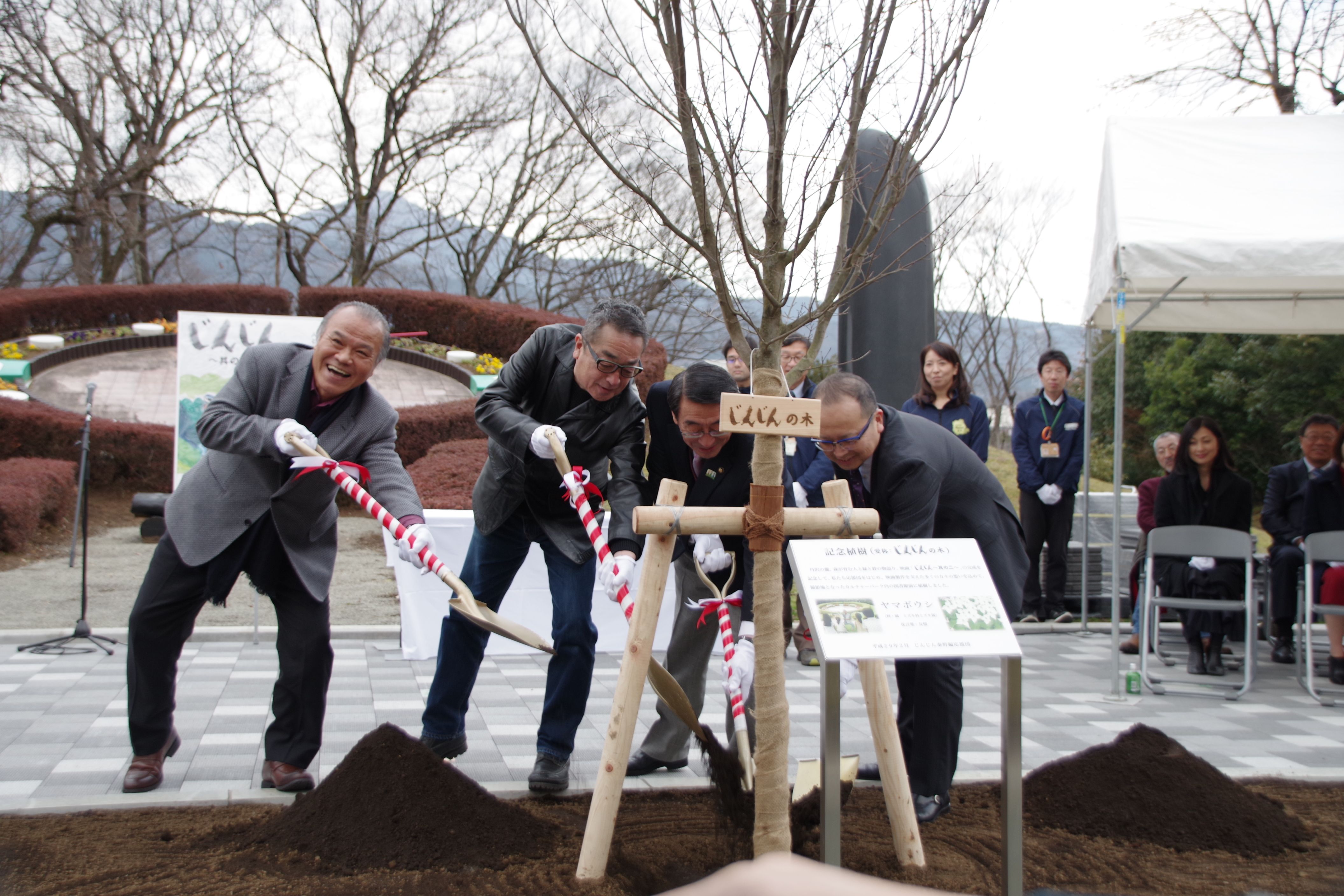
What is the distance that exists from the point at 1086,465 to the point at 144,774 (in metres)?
5.89

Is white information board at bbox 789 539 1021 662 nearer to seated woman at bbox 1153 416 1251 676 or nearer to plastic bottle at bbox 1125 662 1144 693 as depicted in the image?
plastic bottle at bbox 1125 662 1144 693

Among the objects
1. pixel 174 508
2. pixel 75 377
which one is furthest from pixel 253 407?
pixel 75 377

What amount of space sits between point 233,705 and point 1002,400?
79.8 feet

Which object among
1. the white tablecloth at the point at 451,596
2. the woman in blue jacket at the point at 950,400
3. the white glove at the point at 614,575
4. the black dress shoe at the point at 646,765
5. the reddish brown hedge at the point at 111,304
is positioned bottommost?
the black dress shoe at the point at 646,765

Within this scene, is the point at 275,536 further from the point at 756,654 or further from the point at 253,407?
the point at 756,654

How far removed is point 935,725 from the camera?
122 inches

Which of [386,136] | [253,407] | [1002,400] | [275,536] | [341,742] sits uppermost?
[386,136]

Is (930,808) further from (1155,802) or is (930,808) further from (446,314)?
(446,314)

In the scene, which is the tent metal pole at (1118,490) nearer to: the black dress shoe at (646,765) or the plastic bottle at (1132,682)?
the plastic bottle at (1132,682)

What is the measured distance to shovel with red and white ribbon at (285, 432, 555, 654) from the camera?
295 cm

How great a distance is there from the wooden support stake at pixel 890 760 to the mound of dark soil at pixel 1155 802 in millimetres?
713

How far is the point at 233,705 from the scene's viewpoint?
4445 millimetres

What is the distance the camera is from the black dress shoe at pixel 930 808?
307 cm

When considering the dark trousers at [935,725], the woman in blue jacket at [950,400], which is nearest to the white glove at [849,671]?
the dark trousers at [935,725]
